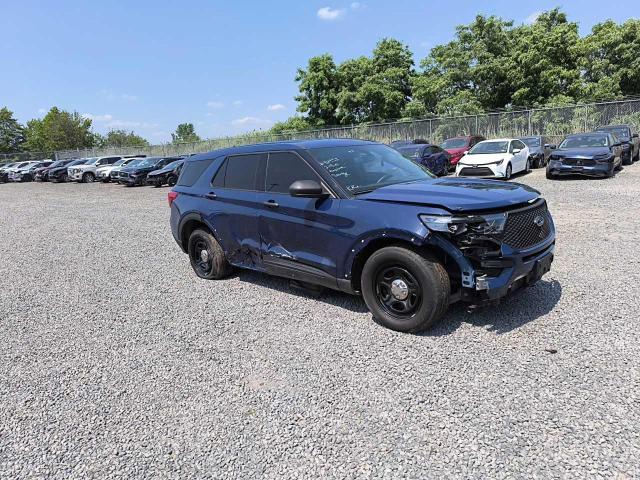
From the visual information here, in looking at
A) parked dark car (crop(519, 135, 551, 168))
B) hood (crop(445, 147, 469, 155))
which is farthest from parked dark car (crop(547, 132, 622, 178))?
hood (crop(445, 147, 469, 155))

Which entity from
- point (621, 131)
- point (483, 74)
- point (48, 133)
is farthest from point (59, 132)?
point (621, 131)

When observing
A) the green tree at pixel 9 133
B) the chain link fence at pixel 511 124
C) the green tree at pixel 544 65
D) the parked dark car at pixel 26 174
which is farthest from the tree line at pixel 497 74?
the green tree at pixel 9 133

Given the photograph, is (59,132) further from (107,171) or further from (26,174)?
(107,171)

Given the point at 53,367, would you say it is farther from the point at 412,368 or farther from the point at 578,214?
the point at 578,214

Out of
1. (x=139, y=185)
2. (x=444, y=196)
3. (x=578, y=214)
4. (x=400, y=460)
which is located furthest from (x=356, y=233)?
(x=139, y=185)

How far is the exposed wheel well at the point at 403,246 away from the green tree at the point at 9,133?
77.7 meters

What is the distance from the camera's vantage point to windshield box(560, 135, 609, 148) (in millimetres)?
14625

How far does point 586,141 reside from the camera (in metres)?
15.0

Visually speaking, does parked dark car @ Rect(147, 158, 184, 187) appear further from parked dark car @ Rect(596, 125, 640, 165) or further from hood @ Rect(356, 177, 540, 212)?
hood @ Rect(356, 177, 540, 212)

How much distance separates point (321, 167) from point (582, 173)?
12.3 meters

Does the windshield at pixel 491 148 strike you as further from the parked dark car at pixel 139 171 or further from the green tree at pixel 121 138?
the green tree at pixel 121 138

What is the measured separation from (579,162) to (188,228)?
12.6 meters

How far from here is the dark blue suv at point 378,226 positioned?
3625 millimetres

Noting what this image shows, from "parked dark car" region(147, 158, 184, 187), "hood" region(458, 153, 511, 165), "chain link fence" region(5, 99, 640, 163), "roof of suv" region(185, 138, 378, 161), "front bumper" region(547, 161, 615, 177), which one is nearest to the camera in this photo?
"roof of suv" region(185, 138, 378, 161)
